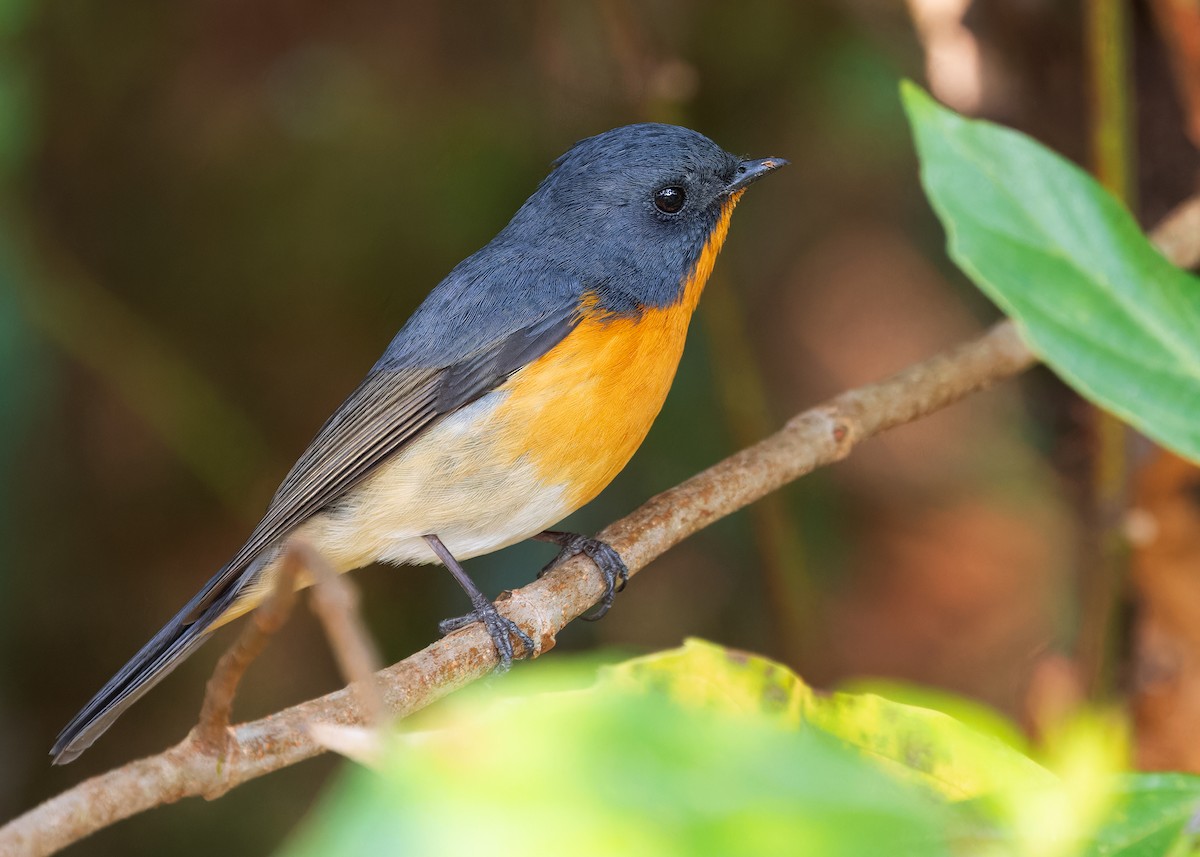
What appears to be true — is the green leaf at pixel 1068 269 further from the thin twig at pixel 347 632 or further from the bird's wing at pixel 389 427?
the bird's wing at pixel 389 427

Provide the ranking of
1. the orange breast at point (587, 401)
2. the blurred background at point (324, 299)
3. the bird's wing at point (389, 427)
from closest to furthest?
1. the orange breast at point (587, 401)
2. the bird's wing at point (389, 427)
3. the blurred background at point (324, 299)

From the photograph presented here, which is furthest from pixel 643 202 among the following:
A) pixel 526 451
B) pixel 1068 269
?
pixel 1068 269

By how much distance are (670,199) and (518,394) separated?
2.49ft

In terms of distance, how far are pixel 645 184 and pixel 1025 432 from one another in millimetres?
1814

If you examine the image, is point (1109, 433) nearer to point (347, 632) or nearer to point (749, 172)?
point (749, 172)

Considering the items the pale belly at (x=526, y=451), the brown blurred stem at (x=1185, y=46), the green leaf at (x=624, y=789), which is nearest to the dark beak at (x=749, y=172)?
the pale belly at (x=526, y=451)

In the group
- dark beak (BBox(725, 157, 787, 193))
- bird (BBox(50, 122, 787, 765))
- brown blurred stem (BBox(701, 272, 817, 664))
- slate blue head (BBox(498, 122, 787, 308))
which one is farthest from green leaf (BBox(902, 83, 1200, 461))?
brown blurred stem (BBox(701, 272, 817, 664))

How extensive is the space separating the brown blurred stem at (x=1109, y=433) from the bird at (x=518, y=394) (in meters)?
0.87

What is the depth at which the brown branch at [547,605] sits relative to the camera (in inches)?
63.2

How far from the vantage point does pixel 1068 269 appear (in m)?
1.26

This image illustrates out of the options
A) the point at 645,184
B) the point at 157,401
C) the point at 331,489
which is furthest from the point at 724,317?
the point at 157,401

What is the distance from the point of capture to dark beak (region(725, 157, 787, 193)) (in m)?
3.45

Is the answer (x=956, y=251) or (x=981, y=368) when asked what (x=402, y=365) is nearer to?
(x=981, y=368)

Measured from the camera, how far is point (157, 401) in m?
4.43
